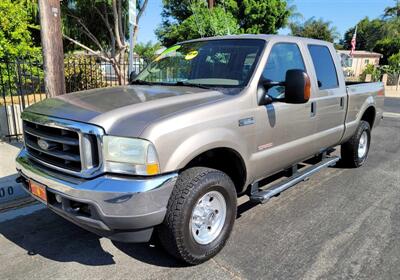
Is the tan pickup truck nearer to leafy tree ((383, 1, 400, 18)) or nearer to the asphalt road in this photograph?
the asphalt road

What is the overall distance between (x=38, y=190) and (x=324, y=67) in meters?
3.66

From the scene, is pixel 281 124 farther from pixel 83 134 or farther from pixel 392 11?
pixel 392 11

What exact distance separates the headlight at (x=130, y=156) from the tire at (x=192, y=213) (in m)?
0.34

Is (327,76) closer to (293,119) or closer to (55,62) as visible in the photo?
(293,119)

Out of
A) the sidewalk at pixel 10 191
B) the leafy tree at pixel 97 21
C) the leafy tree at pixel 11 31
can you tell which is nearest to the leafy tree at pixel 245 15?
the leafy tree at pixel 97 21

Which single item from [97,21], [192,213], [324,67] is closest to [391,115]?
[324,67]

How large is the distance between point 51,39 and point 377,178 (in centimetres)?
535

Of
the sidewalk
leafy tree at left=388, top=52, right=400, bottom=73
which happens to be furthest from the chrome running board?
leafy tree at left=388, top=52, right=400, bottom=73

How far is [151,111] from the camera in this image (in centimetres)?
284

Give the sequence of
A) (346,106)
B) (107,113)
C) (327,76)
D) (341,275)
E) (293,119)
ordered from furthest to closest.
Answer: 1. (346,106)
2. (327,76)
3. (293,119)
4. (341,275)
5. (107,113)

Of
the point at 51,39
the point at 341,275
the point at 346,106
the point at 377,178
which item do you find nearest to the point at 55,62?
Result: the point at 51,39

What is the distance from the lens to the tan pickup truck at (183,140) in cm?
262

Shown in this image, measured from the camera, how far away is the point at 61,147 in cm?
294

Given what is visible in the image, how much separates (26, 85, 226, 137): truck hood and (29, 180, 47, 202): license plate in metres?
0.59
